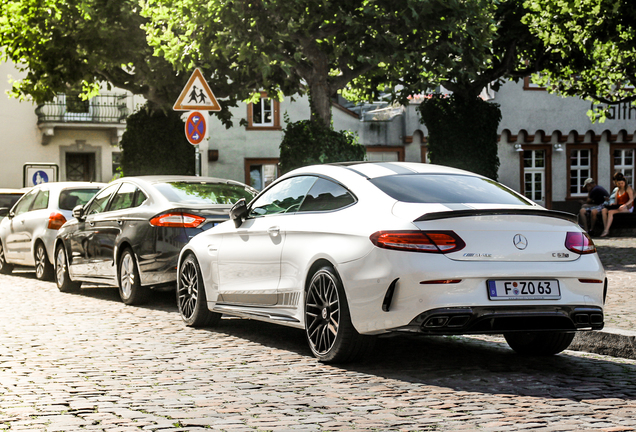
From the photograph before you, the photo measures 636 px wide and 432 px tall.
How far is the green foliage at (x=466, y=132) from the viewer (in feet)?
83.0

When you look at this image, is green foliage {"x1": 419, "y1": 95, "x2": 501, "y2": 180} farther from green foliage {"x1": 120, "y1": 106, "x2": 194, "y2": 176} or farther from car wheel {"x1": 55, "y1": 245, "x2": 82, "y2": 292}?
car wheel {"x1": 55, "y1": 245, "x2": 82, "y2": 292}

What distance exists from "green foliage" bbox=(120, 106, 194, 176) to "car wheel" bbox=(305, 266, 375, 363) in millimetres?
17507

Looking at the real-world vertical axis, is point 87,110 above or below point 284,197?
above

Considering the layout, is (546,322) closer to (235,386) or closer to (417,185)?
(417,185)

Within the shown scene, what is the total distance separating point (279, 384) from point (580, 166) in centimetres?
3683

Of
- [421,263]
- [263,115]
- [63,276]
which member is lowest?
[63,276]

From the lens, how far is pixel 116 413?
5.45 m

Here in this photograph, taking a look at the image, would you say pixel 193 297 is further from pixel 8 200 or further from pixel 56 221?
pixel 8 200

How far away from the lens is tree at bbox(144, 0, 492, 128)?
17.7m

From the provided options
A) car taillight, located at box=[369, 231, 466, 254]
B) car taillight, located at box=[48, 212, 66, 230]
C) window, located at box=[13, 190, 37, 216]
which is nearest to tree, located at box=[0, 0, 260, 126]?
window, located at box=[13, 190, 37, 216]

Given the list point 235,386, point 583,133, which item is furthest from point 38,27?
point 583,133

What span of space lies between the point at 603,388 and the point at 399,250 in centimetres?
157

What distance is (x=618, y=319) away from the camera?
28.5 feet

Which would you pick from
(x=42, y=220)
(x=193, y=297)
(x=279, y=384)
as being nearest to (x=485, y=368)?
(x=279, y=384)
